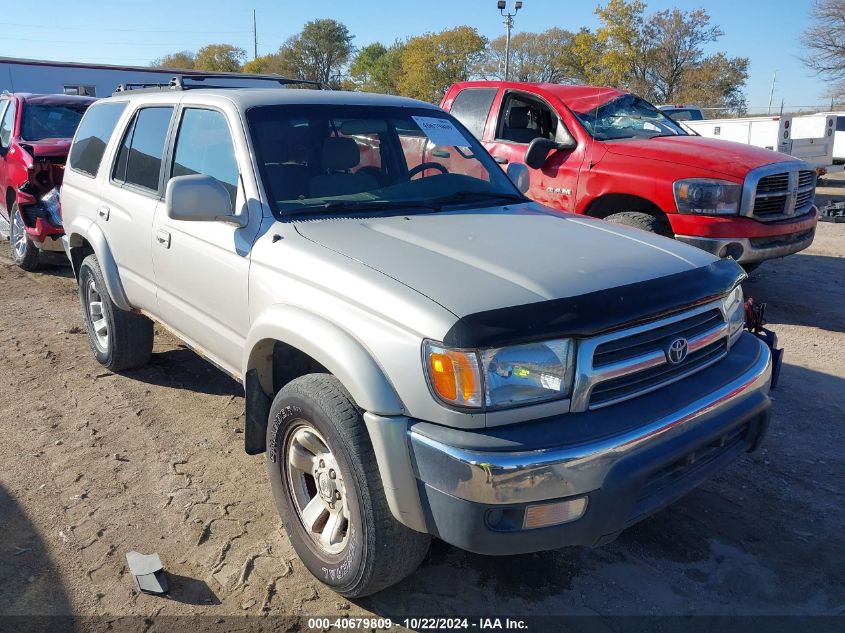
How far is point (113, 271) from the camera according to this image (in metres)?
4.39

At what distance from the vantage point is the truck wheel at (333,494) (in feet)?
7.75

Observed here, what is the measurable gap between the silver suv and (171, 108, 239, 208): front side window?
14mm

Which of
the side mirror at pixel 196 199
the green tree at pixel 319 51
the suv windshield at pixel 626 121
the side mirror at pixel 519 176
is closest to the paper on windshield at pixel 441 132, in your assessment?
the side mirror at pixel 519 176

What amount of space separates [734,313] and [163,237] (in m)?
2.87

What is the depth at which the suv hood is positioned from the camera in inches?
Result: 91.8

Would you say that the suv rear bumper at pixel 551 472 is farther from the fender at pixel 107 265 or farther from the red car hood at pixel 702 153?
the red car hood at pixel 702 153

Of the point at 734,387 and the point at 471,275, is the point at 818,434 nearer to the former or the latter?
the point at 734,387

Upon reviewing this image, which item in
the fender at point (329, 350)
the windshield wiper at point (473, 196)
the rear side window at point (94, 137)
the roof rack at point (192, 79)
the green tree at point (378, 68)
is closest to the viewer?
the fender at point (329, 350)

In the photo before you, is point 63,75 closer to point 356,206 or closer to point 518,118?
point 518,118

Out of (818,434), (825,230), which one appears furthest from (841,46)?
(818,434)

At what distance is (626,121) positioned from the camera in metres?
6.95

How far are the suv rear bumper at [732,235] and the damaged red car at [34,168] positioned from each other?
6150 millimetres

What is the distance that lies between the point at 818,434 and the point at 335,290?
3169 mm

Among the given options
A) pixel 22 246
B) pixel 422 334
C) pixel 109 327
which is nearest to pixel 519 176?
pixel 422 334
